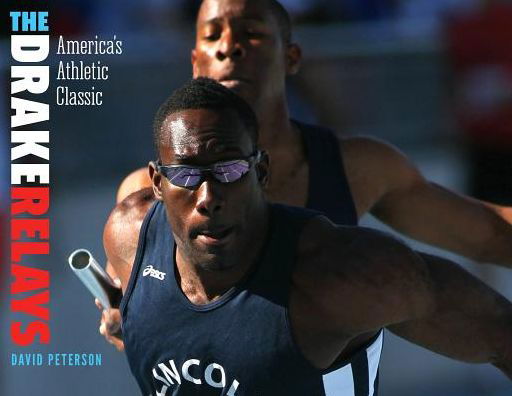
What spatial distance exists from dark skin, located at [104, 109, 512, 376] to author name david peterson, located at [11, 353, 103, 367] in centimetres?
315

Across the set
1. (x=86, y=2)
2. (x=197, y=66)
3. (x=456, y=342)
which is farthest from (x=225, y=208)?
(x=86, y=2)

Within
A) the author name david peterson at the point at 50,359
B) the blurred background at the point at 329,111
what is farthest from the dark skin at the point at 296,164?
the author name david peterson at the point at 50,359

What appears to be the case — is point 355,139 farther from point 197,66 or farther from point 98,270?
point 98,270

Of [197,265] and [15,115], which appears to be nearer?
[197,265]

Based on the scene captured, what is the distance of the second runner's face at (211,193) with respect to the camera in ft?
9.87

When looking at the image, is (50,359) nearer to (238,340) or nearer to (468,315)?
(238,340)

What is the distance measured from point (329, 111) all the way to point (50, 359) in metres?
1.91

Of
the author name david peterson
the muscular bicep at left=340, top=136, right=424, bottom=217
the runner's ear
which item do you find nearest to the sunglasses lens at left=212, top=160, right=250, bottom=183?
the muscular bicep at left=340, top=136, right=424, bottom=217

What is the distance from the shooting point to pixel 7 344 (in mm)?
6125

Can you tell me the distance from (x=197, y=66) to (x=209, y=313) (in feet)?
4.62

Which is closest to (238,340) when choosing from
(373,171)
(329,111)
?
(373,171)

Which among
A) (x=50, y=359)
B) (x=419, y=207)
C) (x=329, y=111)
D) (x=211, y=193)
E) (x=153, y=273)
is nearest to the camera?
(x=211, y=193)

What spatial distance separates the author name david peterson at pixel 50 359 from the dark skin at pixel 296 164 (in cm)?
198

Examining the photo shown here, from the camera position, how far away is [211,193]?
300cm
